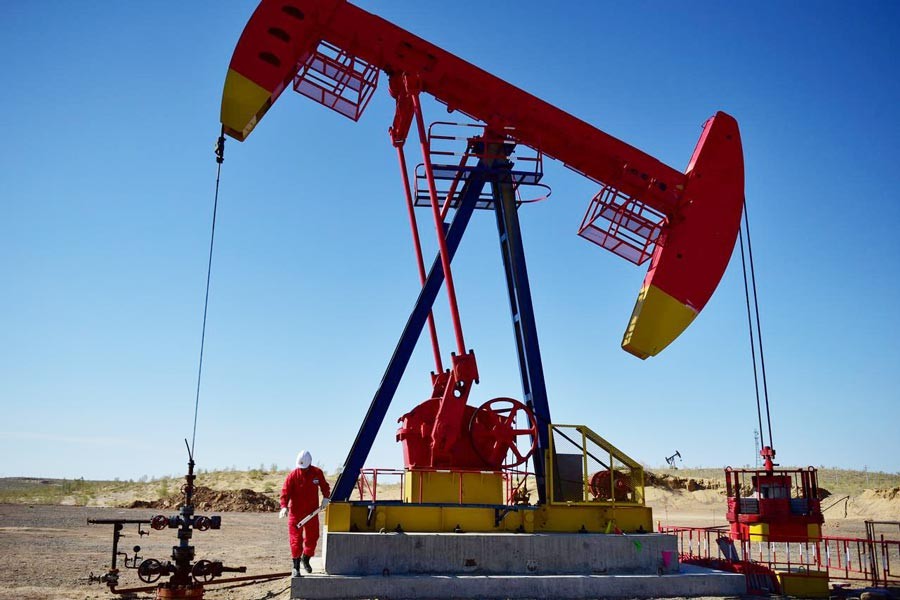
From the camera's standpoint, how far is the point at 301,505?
811 centimetres

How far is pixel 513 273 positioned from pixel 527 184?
4.24ft

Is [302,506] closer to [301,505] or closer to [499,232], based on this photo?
[301,505]

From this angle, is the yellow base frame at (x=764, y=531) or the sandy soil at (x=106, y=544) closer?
the sandy soil at (x=106, y=544)

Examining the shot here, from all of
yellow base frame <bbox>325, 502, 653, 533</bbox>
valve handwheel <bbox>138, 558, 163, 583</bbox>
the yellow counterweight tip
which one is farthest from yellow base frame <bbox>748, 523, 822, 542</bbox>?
valve handwheel <bbox>138, 558, 163, 583</bbox>

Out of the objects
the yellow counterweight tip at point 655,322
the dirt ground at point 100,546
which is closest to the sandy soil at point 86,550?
the dirt ground at point 100,546

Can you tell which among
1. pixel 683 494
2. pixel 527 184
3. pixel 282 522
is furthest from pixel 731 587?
pixel 683 494

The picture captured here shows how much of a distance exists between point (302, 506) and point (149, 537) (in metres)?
10.4

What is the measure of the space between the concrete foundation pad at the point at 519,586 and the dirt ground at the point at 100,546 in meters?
0.64

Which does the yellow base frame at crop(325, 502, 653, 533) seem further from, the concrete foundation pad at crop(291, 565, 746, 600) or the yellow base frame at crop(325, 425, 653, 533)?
the concrete foundation pad at crop(291, 565, 746, 600)

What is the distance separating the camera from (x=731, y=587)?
8945 mm

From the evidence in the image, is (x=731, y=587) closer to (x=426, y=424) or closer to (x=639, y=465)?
(x=639, y=465)

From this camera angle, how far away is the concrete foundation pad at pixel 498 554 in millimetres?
8180

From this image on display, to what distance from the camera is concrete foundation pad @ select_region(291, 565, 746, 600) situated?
7.73 metres

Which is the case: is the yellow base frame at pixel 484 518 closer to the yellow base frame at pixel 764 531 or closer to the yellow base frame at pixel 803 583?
the yellow base frame at pixel 803 583
